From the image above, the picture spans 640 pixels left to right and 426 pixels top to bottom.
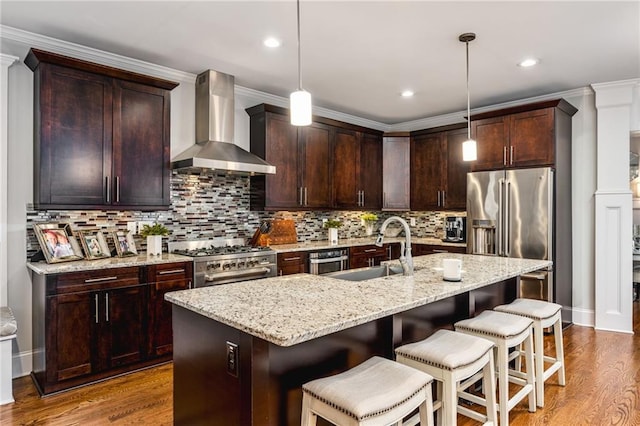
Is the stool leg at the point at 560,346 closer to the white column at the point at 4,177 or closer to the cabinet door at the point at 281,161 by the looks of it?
the cabinet door at the point at 281,161

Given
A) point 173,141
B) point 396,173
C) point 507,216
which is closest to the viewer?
point 173,141

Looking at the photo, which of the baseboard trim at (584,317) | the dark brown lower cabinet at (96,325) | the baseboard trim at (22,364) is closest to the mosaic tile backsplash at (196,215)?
the dark brown lower cabinet at (96,325)

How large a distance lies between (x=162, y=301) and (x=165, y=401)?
845 millimetres

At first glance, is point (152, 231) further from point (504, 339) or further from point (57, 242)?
point (504, 339)

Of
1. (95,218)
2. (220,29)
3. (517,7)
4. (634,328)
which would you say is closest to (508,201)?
(634,328)

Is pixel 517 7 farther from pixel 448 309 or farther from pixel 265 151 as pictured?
pixel 265 151

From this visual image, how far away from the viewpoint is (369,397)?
1.48m

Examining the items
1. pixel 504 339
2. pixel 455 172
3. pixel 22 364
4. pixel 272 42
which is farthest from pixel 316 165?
pixel 22 364

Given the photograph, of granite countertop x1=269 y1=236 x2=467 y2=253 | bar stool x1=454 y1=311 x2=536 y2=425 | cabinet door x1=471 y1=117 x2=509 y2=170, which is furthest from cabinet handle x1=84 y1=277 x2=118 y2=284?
cabinet door x1=471 y1=117 x2=509 y2=170

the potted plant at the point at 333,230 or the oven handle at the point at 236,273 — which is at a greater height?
the potted plant at the point at 333,230

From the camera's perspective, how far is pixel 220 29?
10.0 ft

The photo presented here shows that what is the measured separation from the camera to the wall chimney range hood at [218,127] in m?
3.87

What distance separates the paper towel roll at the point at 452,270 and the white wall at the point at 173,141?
9.36ft

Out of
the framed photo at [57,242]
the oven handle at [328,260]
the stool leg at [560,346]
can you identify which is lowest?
the stool leg at [560,346]
